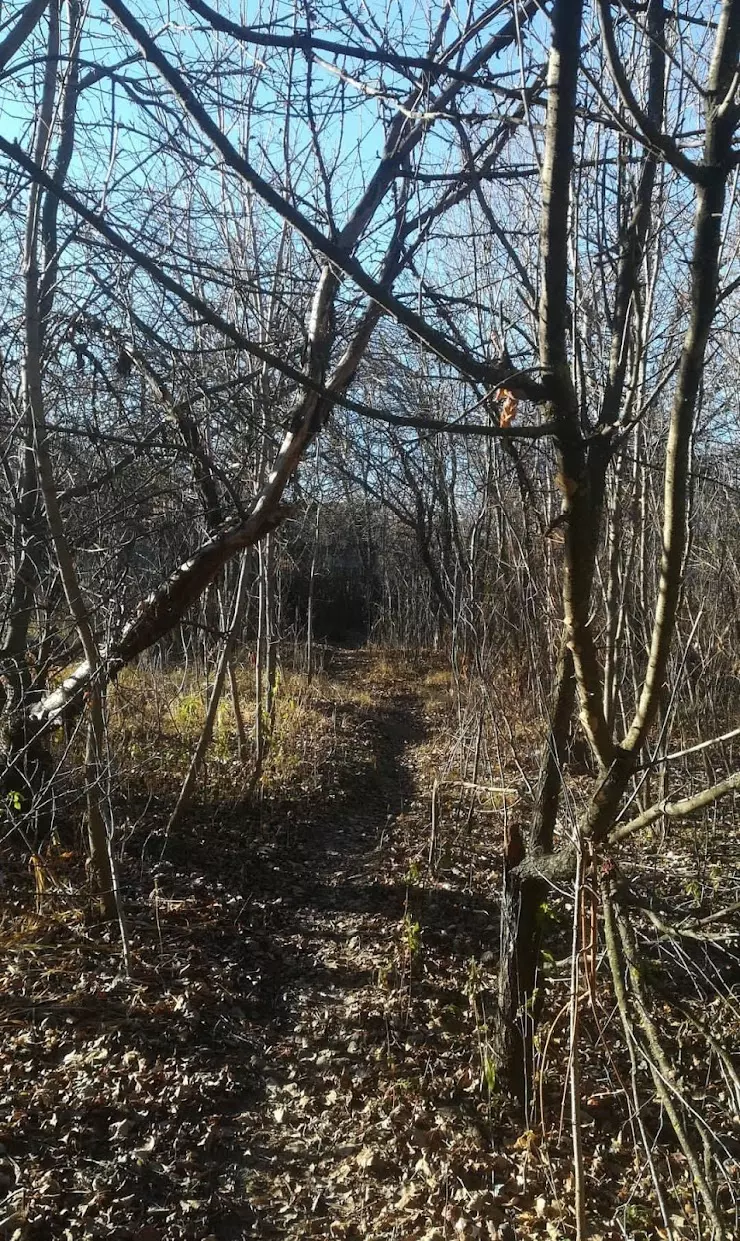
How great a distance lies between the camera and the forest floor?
244 centimetres

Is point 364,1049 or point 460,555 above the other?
point 460,555

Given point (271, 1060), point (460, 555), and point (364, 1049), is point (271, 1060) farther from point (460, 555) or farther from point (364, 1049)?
point (460, 555)

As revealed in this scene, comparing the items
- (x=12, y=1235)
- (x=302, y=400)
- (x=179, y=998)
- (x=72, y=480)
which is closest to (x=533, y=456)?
(x=302, y=400)

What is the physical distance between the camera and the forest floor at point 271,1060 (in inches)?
96.2

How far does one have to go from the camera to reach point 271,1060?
3.20 meters

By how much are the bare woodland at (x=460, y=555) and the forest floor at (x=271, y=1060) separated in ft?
0.08

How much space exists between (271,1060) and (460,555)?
4.13 m

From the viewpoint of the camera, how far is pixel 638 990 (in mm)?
1866

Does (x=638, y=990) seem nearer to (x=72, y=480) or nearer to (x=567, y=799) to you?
(x=567, y=799)

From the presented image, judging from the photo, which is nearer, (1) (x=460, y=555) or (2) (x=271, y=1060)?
(2) (x=271, y=1060)

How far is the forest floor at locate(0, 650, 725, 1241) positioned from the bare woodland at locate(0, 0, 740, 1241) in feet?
0.08

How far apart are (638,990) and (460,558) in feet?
15.9

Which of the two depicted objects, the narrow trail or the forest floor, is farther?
the narrow trail

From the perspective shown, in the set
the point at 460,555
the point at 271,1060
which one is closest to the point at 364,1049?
the point at 271,1060
